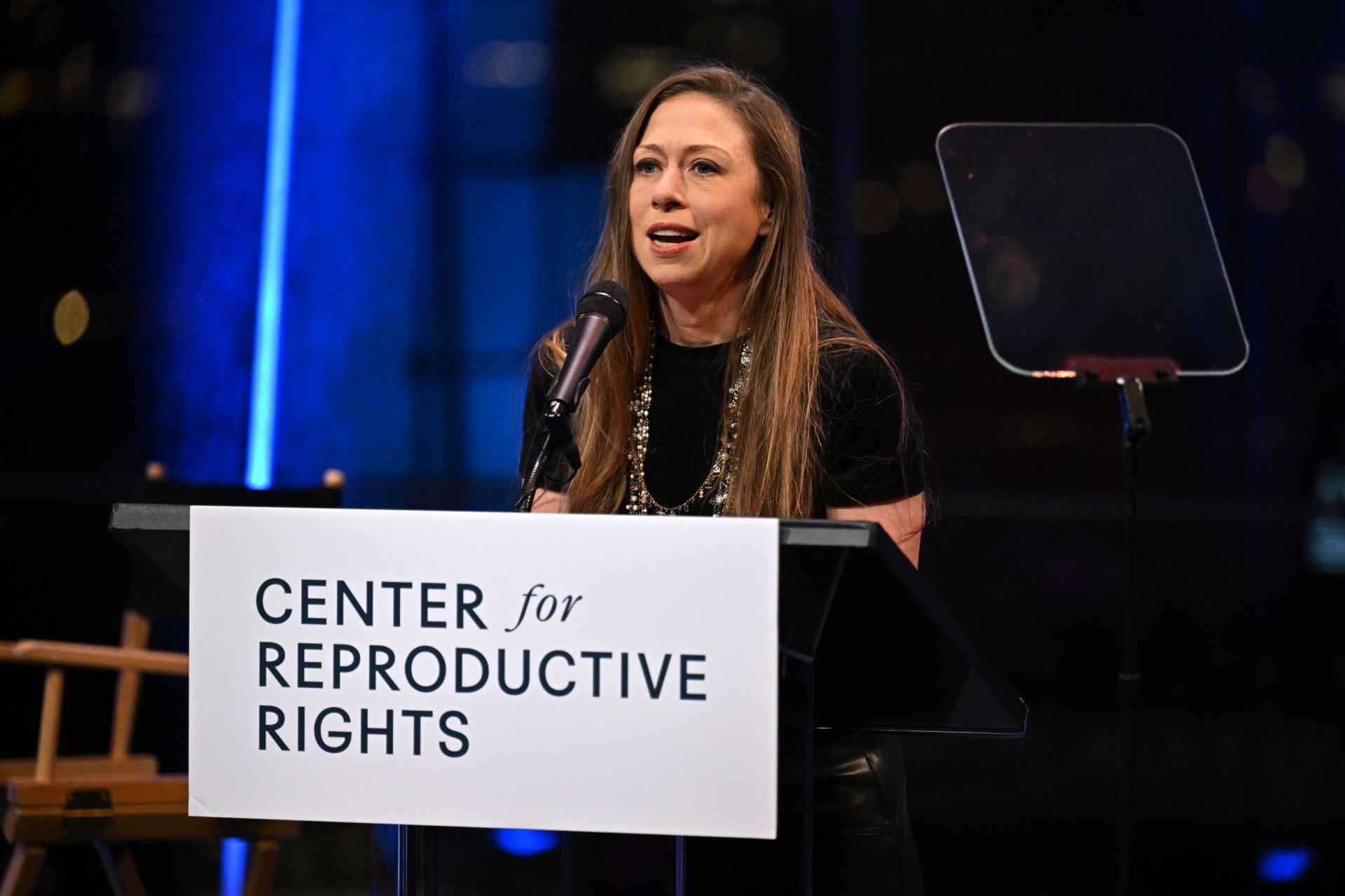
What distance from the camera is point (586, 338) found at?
1.18 meters

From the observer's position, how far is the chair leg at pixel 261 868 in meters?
2.47

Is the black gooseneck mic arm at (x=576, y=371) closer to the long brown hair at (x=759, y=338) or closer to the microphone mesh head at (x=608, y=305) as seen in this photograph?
the microphone mesh head at (x=608, y=305)

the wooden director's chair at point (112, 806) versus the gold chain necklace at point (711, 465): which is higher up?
the gold chain necklace at point (711, 465)

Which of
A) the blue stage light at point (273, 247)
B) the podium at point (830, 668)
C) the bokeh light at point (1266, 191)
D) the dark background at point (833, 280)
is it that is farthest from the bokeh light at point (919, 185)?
the podium at point (830, 668)

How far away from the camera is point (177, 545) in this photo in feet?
3.40

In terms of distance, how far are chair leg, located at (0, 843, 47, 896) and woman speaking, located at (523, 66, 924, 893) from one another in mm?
1409

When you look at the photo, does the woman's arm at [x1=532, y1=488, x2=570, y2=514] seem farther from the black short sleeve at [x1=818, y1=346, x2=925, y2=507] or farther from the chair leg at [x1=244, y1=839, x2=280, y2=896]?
the chair leg at [x1=244, y1=839, x2=280, y2=896]

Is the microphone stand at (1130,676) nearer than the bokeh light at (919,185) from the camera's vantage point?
Yes

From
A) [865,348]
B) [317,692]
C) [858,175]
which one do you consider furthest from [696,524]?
[858,175]

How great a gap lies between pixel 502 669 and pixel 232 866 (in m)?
2.70

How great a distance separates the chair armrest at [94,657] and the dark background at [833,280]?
0.95 meters

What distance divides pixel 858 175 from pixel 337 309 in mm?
1316

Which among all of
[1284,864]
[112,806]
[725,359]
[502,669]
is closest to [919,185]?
[1284,864]

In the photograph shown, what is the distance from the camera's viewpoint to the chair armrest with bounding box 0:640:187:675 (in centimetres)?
235
